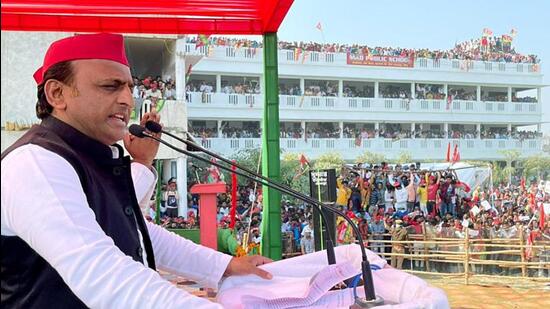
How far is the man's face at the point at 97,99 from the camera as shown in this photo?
83 centimetres

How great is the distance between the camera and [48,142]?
0.75 meters

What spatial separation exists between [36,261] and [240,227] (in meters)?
9.25

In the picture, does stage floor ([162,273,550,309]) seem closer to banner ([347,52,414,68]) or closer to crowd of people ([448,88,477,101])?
banner ([347,52,414,68])

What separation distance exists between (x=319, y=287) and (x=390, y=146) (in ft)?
83.8

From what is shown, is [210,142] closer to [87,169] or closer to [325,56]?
[325,56]

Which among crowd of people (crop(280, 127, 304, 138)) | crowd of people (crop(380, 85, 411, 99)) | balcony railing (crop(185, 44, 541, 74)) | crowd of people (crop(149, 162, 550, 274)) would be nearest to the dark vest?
crowd of people (crop(149, 162, 550, 274))

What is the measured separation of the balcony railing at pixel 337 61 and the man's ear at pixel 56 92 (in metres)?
18.0

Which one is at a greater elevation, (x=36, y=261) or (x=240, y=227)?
(x=36, y=261)

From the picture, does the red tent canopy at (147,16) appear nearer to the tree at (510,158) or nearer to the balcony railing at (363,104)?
the balcony railing at (363,104)

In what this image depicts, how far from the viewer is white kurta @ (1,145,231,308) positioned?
627 mm

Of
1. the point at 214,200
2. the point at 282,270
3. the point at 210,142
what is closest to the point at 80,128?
the point at 282,270

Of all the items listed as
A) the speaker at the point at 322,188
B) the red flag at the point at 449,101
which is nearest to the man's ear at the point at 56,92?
the speaker at the point at 322,188

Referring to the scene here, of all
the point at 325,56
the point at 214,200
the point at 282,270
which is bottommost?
the point at 214,200

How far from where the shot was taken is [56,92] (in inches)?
33.1
